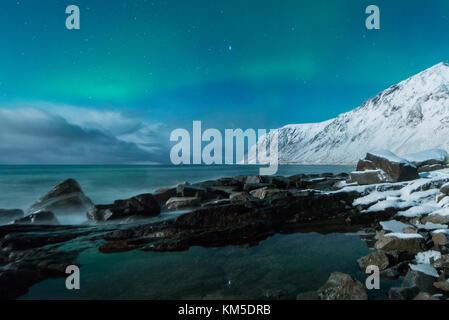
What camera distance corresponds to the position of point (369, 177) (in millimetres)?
16281

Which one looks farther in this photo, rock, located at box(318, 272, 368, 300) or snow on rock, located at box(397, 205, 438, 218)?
snow on rock, located at box(397, 205, 438, 218)

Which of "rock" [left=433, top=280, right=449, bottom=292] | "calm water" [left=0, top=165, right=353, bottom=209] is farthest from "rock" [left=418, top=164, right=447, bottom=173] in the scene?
"calm water" [left=0, top=165, right=353, bottom=209]

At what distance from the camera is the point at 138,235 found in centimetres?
945

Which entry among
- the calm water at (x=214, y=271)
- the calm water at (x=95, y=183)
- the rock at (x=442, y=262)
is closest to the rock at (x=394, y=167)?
the calm water at (x=214, y=271)

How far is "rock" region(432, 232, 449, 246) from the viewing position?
7012mm

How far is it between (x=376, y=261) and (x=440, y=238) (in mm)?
2580

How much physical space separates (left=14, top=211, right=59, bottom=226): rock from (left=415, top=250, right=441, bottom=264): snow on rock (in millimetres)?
15660

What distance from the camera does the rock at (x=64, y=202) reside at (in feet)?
47.1

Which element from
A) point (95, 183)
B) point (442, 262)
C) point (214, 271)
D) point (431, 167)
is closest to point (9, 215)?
point (214, 271)

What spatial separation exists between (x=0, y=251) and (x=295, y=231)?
11.2m

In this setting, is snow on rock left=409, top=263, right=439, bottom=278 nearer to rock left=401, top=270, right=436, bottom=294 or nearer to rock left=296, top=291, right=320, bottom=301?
rock left=401, top=270, right=436, bottom=294

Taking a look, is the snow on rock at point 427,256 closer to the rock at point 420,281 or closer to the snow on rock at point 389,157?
the rock at point 420,281
